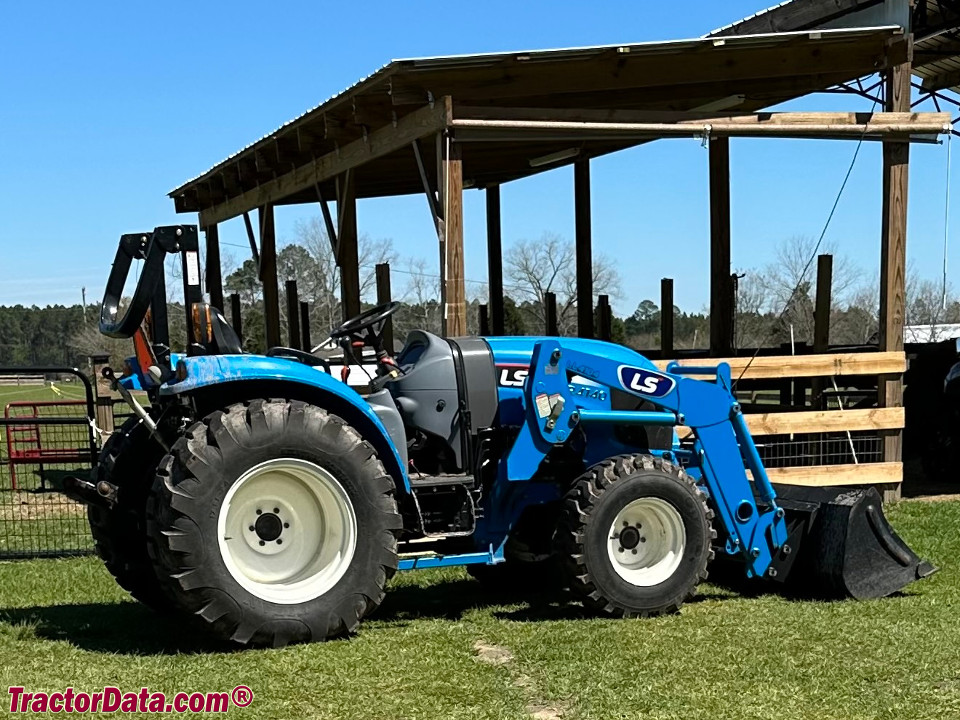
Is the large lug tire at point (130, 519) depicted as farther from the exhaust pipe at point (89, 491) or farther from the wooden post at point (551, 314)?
the wooden post at point (551, 314)

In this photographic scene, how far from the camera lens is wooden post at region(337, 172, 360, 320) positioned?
37.6ft

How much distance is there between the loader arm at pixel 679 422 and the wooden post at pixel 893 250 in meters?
4.25

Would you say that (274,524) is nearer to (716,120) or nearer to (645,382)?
(645,382)

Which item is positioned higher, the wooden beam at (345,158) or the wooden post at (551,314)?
the wooden beam at (345,158)

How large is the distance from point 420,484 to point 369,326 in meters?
0.87

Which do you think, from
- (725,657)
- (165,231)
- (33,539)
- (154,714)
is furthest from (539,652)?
(33,539)

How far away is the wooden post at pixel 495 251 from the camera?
1723cm

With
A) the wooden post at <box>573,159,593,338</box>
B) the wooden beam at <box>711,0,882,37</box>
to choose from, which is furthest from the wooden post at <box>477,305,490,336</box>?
the wooden beam at <box>711,0,882,37</box>

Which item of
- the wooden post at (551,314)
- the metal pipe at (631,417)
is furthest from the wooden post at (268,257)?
the metal pipe at (631,417)

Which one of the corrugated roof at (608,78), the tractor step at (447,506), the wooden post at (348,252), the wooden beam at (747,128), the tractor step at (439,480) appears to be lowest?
the tractor step at (447,506)

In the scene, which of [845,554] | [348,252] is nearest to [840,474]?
[845,554]

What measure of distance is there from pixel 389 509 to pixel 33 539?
4702 millimetres

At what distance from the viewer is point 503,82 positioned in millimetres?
9109

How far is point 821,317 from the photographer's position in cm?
1217
